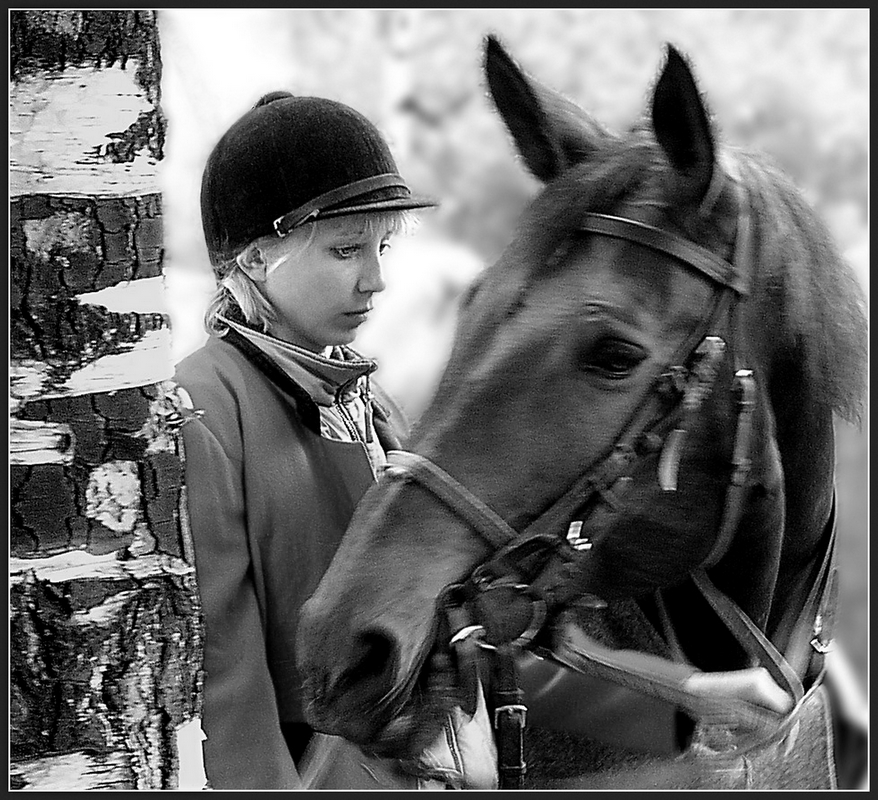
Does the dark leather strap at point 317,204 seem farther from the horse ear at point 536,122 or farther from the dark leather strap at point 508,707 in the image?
the dark leather strap at point 508,707

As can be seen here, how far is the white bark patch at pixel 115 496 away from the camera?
1077mm

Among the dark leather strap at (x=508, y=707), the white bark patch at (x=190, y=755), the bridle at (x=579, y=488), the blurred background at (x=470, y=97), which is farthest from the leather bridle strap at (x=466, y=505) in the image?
the blurred background at (x=470, y=97)

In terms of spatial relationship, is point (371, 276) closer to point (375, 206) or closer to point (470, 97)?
point (375, 206)

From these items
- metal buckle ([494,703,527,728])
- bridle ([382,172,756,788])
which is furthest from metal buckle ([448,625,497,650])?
metal buckle ([494,703,527,728])

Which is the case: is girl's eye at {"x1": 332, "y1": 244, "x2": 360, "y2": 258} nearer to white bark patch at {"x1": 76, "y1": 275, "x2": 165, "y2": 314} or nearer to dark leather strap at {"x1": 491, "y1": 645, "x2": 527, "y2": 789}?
white bark patch at {"x1": 76, "y1": 275, "x2": 165, "y2": 314}

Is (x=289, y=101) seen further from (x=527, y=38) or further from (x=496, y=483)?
(x=527, y=38)

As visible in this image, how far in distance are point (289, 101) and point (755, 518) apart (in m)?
0.85

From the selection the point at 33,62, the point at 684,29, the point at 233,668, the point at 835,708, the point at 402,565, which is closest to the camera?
the point at 33,62

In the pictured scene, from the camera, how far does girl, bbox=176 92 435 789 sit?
4.44ft

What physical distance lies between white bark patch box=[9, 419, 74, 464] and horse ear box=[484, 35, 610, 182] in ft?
2.28

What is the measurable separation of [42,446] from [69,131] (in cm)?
32

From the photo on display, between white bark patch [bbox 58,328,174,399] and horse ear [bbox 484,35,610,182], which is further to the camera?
horse ear [bbox 484,35,610,182]

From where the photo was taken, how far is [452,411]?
49.5 inches

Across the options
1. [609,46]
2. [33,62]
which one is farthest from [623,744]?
[609,46]
